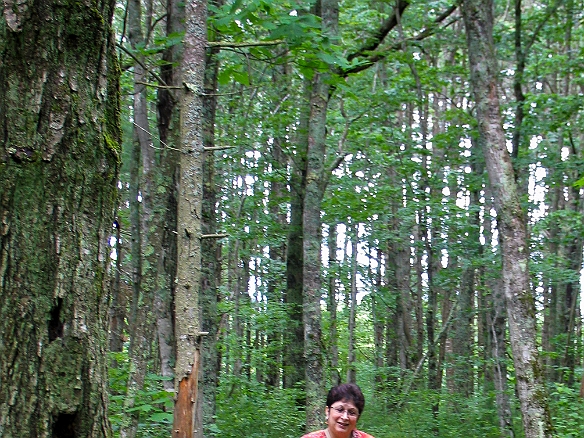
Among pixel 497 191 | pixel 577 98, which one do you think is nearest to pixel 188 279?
pixel 497 191

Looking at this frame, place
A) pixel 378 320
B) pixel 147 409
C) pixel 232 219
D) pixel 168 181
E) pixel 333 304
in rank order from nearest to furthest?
pixel 147 409, pixel 168 181, pixel 232 219, pixel 378 320, pixel 333 304

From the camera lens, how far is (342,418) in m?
4.22

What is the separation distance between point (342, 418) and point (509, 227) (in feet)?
16.0

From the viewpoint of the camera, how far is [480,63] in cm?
878

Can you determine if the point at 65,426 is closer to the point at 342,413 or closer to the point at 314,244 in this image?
the point at 342,413

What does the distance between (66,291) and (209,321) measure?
501 centimetres

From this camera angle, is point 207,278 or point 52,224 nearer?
point 52,224

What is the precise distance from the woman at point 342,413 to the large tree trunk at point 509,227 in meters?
4.42

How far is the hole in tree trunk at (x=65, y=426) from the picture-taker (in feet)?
8.42

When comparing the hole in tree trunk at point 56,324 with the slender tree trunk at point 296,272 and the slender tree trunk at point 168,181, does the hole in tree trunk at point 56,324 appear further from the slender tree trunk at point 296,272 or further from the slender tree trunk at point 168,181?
the slender tree trunk at point 296,272

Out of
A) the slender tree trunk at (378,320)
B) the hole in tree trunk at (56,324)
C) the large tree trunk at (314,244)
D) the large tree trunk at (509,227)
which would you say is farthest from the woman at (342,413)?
the slender tree trunk at (378,320)

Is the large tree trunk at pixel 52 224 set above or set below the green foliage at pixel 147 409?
above

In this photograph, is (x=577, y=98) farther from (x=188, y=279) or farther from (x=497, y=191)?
(x=188, y=279)

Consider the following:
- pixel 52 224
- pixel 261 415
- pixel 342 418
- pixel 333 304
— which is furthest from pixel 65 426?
pixel 333 304
